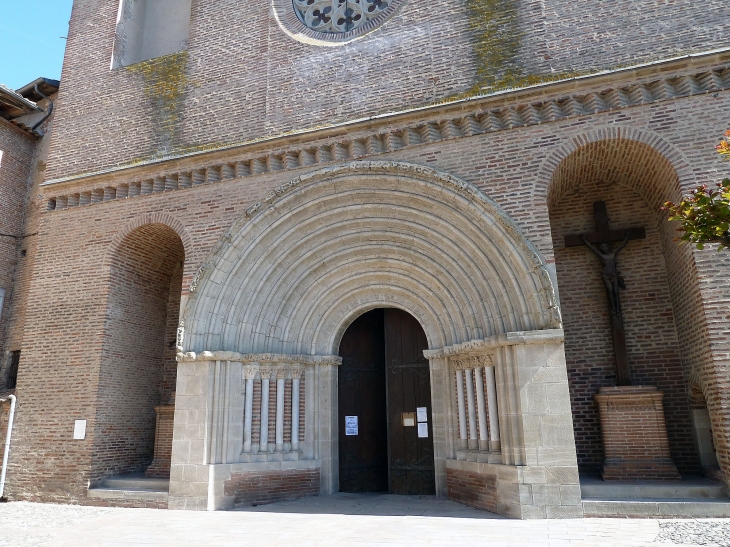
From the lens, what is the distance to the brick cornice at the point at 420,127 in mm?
7562

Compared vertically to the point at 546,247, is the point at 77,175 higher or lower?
higher

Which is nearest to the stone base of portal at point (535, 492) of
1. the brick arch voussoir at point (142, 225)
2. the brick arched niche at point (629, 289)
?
the brick arched niche at point (629, 289)

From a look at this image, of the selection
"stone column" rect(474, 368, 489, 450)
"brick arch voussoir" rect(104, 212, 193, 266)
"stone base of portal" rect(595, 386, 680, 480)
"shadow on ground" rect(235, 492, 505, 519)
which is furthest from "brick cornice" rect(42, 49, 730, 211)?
"shadow on ground" rect(235, 492, 505, 519)

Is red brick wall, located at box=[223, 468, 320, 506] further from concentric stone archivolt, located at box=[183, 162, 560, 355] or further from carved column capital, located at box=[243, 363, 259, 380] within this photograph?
concentric stone archivolt, located at box=[183, 162, 560, 355]

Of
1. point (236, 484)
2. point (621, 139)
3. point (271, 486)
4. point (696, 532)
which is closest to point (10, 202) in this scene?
point (236, 484)

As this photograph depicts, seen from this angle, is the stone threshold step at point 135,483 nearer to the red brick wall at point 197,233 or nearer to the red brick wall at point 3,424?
the red brick wall at point 197,233

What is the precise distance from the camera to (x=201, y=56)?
418 inches

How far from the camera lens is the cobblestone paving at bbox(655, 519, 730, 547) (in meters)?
5.41

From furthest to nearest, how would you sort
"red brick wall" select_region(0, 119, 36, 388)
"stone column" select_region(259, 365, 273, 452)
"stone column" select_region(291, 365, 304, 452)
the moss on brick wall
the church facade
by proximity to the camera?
"red brick wall" select_region(0, 119, 36, 388) → the moss on brick wall → "stone column" select_region(291, 365, 304, 452) → "stone column" select_region(259, 365, 273, 452) → the church facade

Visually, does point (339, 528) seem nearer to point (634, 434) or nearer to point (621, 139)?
point (634, 434)

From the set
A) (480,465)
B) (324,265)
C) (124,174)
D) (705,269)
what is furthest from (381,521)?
(124,174)

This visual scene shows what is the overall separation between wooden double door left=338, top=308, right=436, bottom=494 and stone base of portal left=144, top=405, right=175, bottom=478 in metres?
2.95

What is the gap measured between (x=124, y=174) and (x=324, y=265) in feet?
13.4

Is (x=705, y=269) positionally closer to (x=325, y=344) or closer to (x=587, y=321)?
(x=587, y=321)
